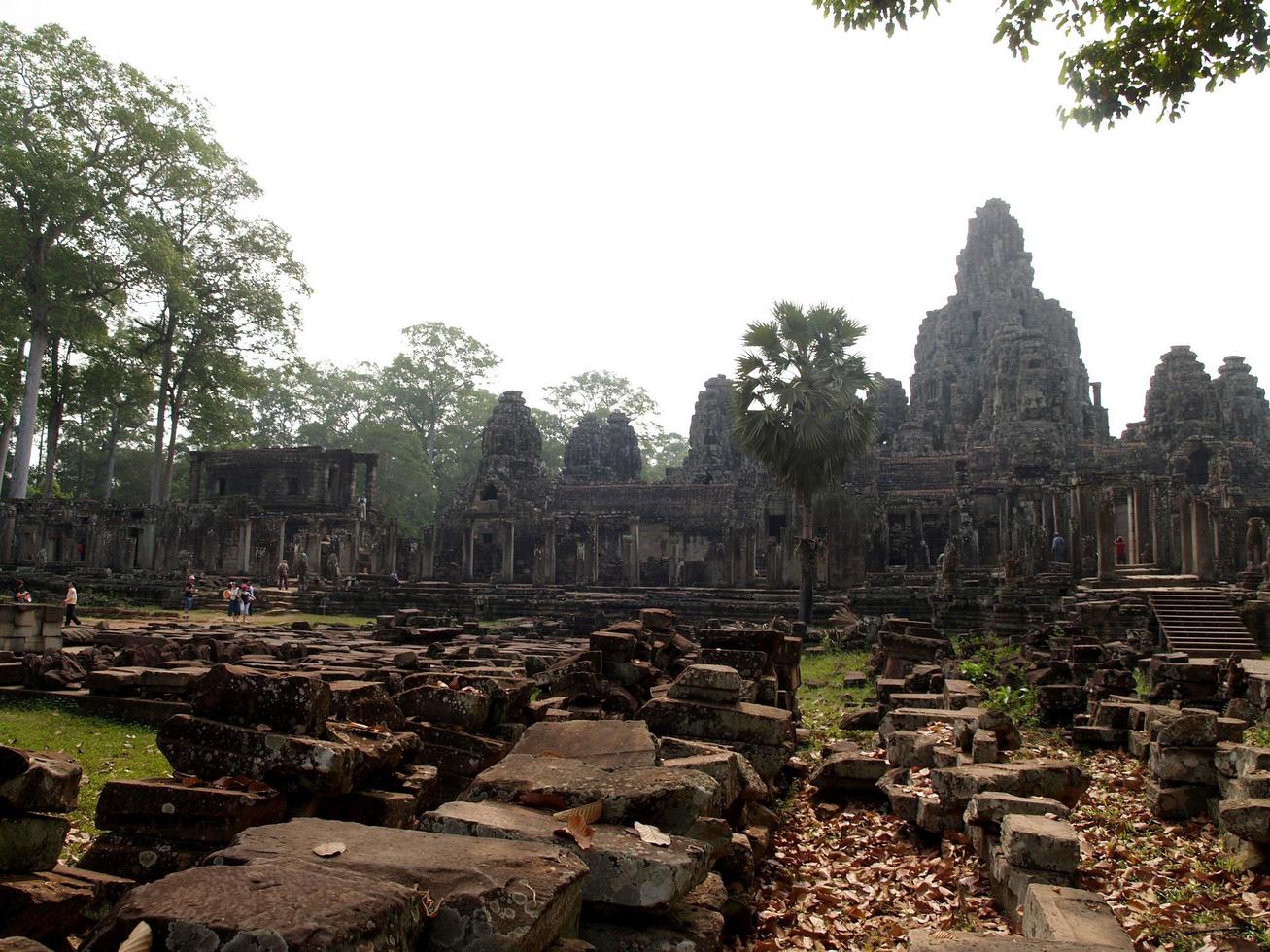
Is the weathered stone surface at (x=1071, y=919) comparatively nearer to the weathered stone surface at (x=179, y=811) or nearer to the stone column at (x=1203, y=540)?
the weathered stone surface at (x=179, y=811)

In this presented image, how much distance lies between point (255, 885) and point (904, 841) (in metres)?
4.36

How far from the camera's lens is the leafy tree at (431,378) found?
5347 centimetres

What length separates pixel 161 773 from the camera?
6555 millimetres

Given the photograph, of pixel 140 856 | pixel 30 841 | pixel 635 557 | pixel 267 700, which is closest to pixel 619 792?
pixel 267 700

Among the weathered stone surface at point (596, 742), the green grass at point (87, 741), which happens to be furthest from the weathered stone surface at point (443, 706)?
the green grass at point (87, 741)

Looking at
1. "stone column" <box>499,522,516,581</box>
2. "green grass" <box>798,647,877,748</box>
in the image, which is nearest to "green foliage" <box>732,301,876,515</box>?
A: "green grass" <box>798,647,877,748</box>

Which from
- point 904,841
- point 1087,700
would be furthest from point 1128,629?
point 904,841

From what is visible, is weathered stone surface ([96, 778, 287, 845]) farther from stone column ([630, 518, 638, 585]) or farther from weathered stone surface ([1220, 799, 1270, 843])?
stone column ([630, 518, 638, 585])

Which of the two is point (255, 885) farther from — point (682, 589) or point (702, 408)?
point (702, 408)

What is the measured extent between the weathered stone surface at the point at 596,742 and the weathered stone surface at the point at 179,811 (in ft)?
5.09

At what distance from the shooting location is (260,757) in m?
4.41

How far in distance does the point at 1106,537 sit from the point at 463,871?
1986 cm

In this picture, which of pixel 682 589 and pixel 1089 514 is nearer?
pixel 1089 514

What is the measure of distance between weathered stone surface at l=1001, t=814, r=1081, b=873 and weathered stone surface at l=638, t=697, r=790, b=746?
220cm
